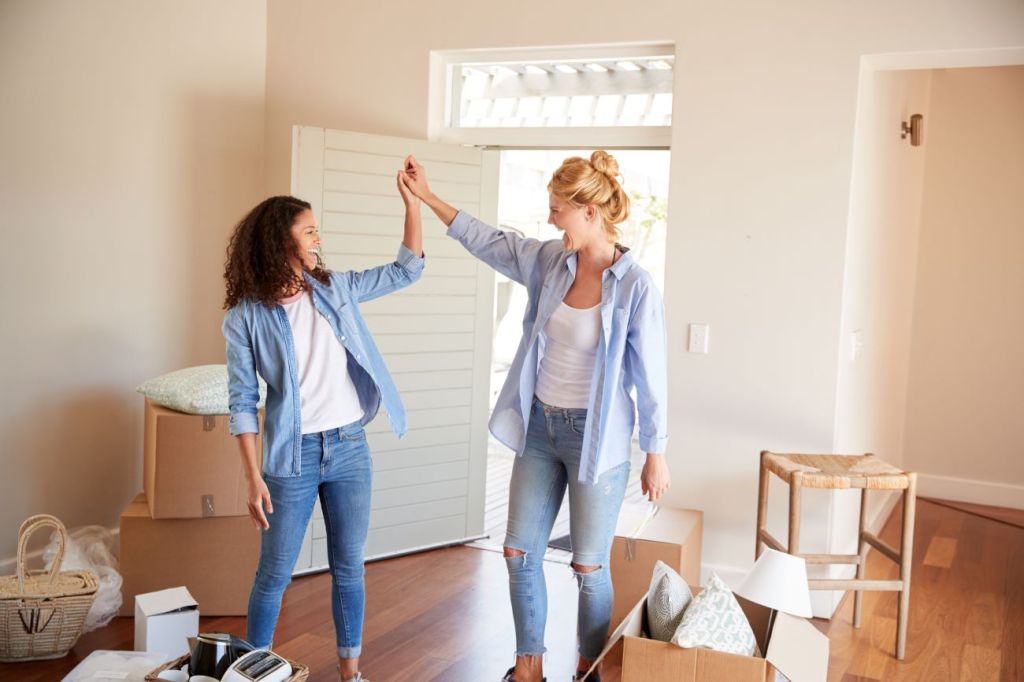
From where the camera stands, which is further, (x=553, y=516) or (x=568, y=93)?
(x=568, y=93)

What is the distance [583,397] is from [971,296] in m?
3.88

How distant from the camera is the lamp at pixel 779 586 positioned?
221 centimetres

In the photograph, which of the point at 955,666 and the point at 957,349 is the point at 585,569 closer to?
the point at 955,666

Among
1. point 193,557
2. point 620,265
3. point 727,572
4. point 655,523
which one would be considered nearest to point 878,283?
point 727,572

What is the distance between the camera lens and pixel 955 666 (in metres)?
3.12

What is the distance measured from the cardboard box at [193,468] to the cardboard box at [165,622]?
0.33m

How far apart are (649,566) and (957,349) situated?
3.15 metres

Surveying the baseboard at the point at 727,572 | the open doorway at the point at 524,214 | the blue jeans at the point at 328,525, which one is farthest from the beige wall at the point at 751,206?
the open doorway at the point at 524,214

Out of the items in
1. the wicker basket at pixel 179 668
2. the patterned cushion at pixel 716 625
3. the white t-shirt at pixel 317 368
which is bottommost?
the wicker basket at pixel 179 668

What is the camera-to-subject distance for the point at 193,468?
10.6ft

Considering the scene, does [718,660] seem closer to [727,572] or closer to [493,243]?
[493,243]

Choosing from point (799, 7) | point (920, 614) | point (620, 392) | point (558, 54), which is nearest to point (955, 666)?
point (920, 614)

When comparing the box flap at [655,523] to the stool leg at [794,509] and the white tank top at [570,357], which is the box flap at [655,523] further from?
the white tank top at [570,357]

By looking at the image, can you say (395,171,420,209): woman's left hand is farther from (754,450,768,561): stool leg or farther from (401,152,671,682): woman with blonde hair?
(754,450,768,561): stool leg
